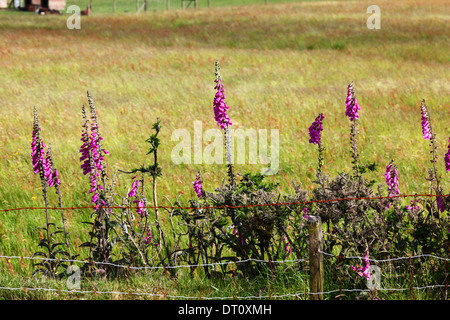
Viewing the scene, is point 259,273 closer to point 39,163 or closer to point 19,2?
point 39,163

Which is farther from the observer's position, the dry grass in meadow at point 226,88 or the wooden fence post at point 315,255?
the dry grass in meadow at point 226,88

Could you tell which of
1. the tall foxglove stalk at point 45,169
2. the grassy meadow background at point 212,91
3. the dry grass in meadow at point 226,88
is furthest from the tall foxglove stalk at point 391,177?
the tall foxglove stalk at point 45,169

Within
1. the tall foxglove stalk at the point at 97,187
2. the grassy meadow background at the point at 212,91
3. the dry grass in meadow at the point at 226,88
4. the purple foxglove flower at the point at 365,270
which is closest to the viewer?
the purple foxglove flower at the point at 365,270

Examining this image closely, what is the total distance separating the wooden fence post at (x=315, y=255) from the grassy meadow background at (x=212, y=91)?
10.3 ft

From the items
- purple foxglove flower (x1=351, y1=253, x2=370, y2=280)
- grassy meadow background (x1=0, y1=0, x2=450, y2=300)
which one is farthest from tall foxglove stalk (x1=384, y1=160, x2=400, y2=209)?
grassy meadow background (x1=0, y1=0, x2=450, y2=300)

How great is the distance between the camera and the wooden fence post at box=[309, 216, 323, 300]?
3.89m

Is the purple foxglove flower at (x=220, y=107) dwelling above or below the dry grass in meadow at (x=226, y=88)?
below

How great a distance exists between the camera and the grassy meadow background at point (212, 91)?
8.38 meters

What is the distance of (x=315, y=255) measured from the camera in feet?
13.0

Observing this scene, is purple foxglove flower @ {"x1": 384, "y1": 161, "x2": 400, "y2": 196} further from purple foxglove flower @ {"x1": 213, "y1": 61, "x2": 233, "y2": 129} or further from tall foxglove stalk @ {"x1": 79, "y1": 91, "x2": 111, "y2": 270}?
tall foxglove stalk @ {"x1": 79, "y1": 91, "x2": 111, "y2": 270}

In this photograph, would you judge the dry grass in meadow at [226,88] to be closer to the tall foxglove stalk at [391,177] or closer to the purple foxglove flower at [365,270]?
the tall foxglove stalk at [391,177]

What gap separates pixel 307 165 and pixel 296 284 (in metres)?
4.39

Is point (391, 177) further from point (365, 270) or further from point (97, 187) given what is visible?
point (97, 187)
